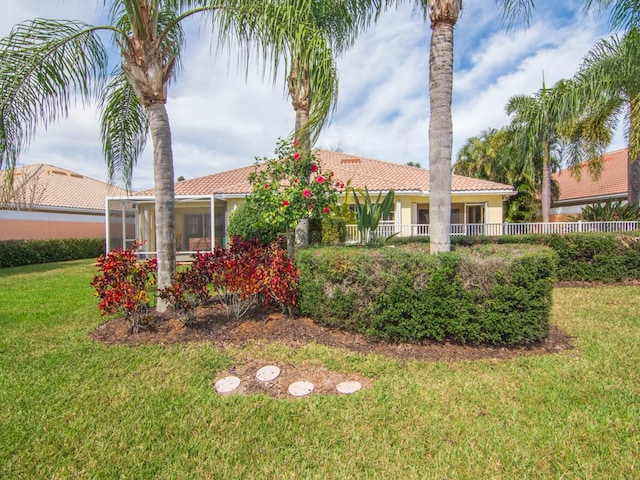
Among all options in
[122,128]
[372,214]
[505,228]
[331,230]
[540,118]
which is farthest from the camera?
[505,228]

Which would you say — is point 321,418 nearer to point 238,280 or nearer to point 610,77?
point 238,280

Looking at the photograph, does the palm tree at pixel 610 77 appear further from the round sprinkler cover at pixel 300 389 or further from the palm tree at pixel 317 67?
the round sprinkler cover at pixel 300 389

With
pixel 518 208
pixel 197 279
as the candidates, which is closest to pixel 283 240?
pixel 197 279

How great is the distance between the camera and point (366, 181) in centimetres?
1788

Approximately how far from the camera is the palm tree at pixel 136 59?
526 cm

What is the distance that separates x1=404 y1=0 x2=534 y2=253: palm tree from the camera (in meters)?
5.52

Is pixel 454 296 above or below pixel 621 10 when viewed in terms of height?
below

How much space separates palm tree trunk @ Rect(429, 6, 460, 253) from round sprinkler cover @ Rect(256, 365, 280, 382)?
2989 millimetres

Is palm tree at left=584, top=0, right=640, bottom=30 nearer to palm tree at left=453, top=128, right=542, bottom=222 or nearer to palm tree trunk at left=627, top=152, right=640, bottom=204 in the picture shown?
palm tree trunk at left=627, top=152, right=640, bottom=204

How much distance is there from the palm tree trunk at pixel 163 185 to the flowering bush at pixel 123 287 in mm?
409

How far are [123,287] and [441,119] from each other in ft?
18.0

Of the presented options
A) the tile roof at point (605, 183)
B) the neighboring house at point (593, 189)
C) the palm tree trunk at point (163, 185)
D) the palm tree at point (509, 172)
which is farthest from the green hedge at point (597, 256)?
the palm tree at point (509, 172)

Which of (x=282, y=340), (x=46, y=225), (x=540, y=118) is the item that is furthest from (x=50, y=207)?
(x=540, y=118)

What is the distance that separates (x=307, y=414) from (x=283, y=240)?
19.6ft
